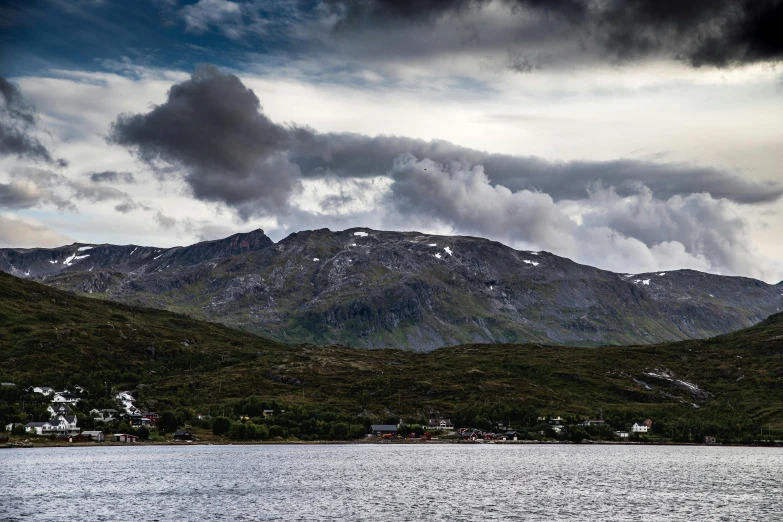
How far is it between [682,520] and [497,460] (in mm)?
99658

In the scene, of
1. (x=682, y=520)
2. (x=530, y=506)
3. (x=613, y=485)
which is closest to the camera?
(x=682, y=520)

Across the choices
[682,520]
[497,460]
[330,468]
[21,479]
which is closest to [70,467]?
[21,479]

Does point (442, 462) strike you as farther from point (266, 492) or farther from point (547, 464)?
point (266, 492)

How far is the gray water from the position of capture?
319ft

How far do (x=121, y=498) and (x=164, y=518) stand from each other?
21.6m

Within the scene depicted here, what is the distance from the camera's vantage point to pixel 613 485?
130750 mm

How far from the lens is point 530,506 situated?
104 meters

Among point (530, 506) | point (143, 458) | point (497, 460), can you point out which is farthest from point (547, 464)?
point (143, 458)

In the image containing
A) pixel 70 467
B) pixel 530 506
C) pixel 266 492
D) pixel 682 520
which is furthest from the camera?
pixel 70 467

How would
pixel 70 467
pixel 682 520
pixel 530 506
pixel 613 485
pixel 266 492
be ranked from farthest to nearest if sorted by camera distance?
pixel 70 467 < pixel 613 485 < pixel 266 492 < pixel 530 506 < pixel 682 520

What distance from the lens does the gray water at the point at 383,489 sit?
319 ft

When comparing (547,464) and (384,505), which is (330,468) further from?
(384,505)

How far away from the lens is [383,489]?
124750 millimetres

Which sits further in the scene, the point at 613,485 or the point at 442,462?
the point at 442,462
